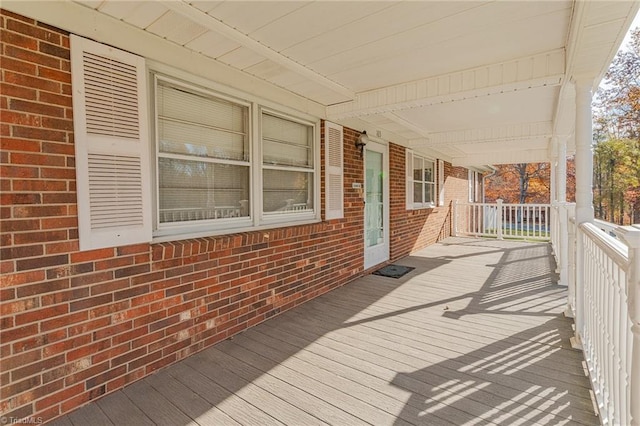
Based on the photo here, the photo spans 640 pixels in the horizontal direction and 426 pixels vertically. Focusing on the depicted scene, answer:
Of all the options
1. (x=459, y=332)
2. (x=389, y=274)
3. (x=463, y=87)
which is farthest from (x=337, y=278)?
(x=463, y=87)

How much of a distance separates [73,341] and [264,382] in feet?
4.12

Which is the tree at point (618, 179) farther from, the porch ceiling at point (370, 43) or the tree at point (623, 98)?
the porch ceiling at point (370, 43)

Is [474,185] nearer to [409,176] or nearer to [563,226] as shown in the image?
[409,176]

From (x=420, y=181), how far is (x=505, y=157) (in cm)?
326

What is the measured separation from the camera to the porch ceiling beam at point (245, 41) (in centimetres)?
211

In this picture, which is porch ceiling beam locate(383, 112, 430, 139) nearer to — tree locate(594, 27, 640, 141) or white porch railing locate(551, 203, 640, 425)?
white porch railing locate(551, 203, 640, 425)

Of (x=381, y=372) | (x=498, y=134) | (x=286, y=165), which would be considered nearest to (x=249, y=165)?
(x=286, y=165)

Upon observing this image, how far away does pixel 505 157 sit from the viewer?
9203mm

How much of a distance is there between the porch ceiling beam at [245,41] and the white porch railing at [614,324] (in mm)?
2536

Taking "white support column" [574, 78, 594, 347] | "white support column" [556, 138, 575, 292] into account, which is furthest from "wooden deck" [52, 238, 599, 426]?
"white support column" [556, 138, 575, 292]

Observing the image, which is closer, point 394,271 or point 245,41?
point 245,41

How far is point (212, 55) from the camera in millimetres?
2779

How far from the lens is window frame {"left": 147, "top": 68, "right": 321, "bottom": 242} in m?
2.57

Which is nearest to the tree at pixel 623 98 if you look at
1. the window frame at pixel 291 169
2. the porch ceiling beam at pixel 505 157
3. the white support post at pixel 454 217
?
the porch ceiling beam at pixel 505 157
